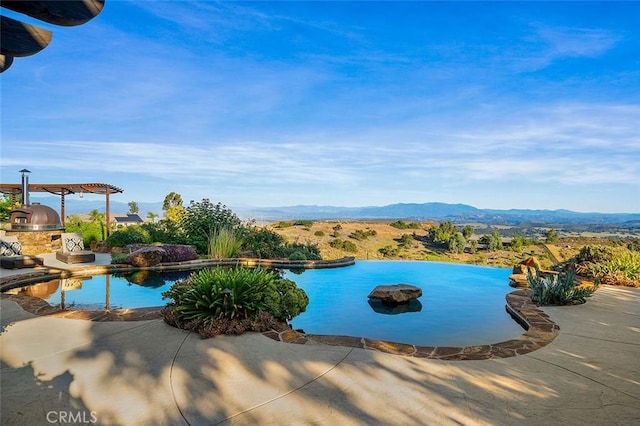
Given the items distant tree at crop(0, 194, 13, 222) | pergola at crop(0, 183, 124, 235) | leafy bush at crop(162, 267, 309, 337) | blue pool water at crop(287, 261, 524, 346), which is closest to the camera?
leafy bush at crop(162, 267, 309, 337)

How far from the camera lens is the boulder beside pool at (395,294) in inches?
275

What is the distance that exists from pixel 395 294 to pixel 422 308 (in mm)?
571

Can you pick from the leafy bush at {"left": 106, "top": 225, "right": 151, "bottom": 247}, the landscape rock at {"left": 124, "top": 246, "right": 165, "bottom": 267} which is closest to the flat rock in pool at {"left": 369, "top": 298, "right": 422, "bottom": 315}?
the landscape rock at {"left": 124, "top": 246, "right": 165, "bottom": 267}

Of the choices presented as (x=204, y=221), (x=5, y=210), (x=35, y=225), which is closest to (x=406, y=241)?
(x=204, y=221)

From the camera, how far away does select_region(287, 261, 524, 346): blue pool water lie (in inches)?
207

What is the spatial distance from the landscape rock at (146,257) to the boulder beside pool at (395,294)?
6760 mm

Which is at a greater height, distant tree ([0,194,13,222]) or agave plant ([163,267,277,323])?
distant tree ([0,194,13,222])

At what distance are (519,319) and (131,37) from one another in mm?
14762

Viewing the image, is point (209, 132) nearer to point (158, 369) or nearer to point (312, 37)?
point (312, 37)

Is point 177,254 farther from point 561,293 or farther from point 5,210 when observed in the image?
point 5,210

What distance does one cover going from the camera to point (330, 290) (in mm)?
8125

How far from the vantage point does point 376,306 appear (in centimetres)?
684

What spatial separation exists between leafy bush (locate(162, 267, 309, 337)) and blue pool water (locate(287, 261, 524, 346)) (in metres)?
0.73

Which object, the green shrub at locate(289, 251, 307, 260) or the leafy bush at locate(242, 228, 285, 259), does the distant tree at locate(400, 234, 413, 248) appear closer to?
the leafy bush at locate(242, 228, 285, 259)
